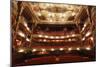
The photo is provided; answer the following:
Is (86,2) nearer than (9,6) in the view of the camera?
No

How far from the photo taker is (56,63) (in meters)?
2.01

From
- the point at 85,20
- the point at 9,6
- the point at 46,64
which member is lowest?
the point at 46,64

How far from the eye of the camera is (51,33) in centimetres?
200

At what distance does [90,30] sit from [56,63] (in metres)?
0.58

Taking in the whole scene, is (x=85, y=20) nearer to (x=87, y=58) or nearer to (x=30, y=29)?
(x=87, y=58)

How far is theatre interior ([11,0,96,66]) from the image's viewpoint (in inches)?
74.3

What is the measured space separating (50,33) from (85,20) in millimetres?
467

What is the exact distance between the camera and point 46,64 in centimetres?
197

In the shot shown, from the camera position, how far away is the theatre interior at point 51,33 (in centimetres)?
189

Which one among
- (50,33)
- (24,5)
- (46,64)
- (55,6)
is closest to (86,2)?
(55,6)

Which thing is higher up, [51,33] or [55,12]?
[55,12]
